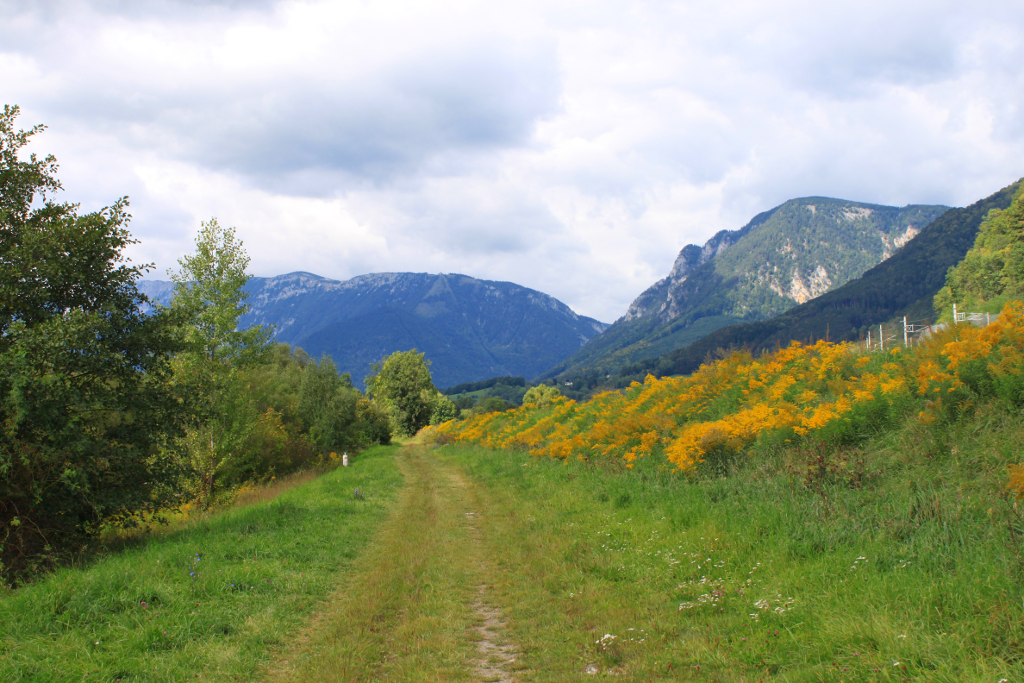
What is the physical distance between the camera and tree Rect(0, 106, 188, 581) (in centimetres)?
794

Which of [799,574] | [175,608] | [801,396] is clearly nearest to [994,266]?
[801,396]

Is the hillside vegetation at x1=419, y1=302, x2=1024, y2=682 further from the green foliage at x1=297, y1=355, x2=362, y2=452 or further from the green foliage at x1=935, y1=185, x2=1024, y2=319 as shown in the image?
the green foliage at x1=935, y1=185, x2=1024, y2=319

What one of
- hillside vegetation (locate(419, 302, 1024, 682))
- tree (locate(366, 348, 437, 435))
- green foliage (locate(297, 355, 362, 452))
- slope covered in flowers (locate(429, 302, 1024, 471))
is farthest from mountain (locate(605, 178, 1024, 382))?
hillside vegetation (locate(419, 302, 1024, 682))

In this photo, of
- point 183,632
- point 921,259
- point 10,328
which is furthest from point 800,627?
point 921,259

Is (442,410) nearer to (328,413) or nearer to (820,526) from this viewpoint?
(328,413)

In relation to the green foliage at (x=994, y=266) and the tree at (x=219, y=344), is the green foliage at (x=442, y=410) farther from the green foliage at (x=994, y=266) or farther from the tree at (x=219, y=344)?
the green foliage at (x=994, y=266)

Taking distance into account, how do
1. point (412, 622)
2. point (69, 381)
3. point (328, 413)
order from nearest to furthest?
point (412, 622) → point (69, 381) → point (328, 413)

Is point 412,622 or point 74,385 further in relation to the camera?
point 74,385

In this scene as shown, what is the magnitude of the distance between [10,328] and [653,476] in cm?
1191

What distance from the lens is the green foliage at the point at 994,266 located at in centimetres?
4562

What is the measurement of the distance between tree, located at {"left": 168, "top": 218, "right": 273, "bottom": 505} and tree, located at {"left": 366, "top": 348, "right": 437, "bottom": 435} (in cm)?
4396

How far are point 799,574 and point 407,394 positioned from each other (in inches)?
2535

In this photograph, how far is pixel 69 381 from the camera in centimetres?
852

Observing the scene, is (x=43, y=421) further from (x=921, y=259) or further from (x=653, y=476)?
(x=921, y=259)
